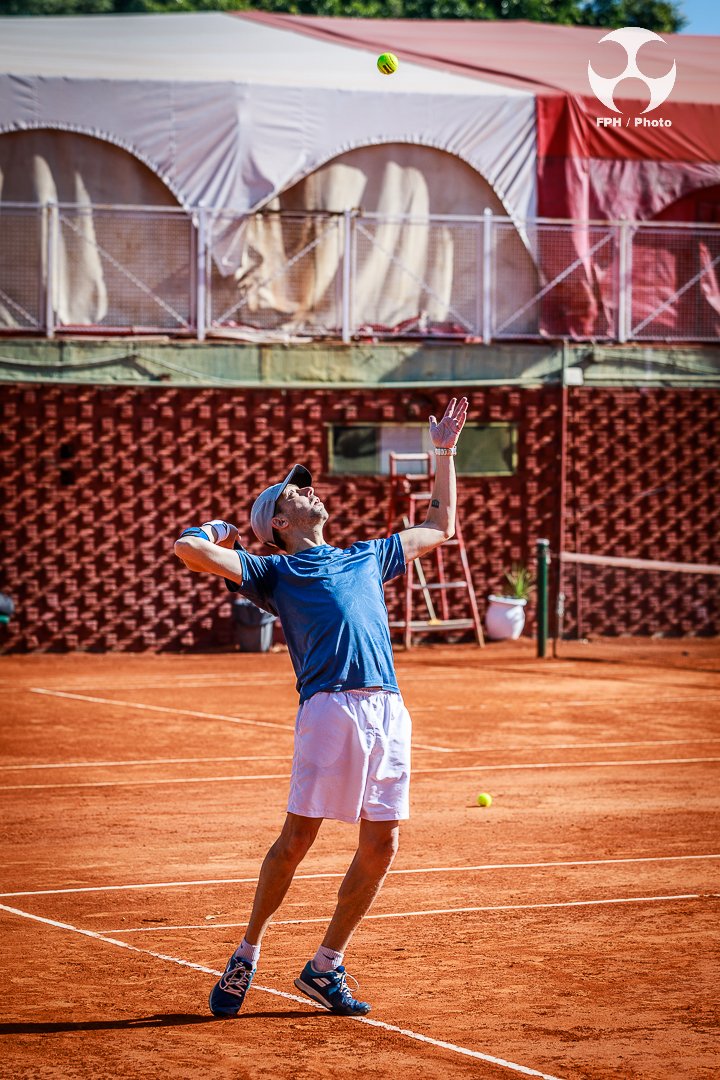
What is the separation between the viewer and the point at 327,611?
6.02 metres

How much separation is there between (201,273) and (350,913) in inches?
607

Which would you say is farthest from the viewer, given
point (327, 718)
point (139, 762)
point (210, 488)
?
point (210, 488)

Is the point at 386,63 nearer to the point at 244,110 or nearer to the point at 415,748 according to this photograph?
the point at 415,748

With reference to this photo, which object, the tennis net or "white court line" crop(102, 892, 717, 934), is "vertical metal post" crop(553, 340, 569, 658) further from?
"white court line" crop(102, 892, 717, 934)

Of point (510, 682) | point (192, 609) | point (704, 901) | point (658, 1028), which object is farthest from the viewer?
point (192, 609)

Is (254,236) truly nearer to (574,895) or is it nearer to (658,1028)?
(574,895)

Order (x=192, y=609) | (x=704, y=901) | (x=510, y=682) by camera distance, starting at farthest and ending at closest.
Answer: (x=192, y=609)
(x=510, y=682)
(x=704, y=901)

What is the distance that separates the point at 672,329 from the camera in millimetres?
22531

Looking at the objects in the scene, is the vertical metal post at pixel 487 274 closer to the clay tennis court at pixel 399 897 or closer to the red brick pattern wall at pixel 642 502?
the red brick pattern wall at pixel 642 502

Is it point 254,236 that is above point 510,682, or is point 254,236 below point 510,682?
above

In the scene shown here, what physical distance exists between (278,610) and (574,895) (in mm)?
2831

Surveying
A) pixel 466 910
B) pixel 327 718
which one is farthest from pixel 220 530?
pixel 466 910

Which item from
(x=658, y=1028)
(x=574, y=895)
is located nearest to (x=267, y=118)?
(x=574, y=895)

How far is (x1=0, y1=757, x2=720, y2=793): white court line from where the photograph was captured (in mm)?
11289
